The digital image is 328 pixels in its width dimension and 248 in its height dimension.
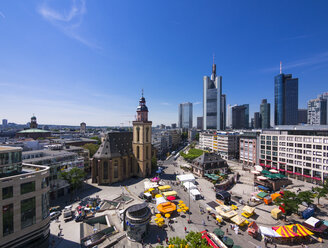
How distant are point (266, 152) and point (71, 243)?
7944 centimetres

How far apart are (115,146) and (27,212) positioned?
34.5m

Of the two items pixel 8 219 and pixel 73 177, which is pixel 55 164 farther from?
pixel 8 219

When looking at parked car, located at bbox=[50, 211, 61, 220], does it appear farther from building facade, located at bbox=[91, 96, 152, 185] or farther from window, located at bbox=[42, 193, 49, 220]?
building facade, located at bbox=[91, 96, 152, 185]

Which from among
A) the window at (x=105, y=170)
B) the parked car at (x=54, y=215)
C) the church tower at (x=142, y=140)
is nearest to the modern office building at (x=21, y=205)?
the parked car at (x=54, y=215)

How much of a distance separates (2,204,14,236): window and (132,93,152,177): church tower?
39160 mm

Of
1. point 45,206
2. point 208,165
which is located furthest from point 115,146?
point 208,165

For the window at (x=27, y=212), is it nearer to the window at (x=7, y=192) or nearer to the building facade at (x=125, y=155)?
the window at (x=7, y=192)

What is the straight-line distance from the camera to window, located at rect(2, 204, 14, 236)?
1852 centimetres

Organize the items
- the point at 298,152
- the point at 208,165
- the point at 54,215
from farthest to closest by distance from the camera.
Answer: the point at 208,165, the point at 298,152, the point at 54,215

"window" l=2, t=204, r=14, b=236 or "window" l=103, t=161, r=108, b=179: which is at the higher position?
"window" l=2, t=204, r=14, b=236

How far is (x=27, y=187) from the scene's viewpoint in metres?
20.6

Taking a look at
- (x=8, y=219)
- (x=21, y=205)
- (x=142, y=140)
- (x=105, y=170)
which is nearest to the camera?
(x=8, y=219)

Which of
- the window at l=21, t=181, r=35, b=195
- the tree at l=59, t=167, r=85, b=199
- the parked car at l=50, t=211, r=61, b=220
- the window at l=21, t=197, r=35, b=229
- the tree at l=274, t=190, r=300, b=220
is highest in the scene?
the window at l=21, t=181, r=35, b=195

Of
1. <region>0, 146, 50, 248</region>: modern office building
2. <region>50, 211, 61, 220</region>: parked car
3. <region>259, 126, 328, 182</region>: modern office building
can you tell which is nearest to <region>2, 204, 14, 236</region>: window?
<region>0, 146, 50, 248</region>: modern office building
